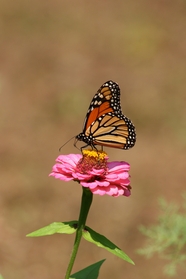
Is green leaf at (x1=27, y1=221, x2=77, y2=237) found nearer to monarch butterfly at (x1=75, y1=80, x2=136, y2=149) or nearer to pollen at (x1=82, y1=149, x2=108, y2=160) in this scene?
pollen at (x1=82, y1=149, x2=108, y2=160)

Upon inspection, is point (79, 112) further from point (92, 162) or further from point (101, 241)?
point (101, 241)

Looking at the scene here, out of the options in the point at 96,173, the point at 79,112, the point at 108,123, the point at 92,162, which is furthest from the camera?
the point at 79,112

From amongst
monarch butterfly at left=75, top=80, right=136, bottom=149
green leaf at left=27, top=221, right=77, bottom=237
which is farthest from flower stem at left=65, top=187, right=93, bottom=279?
monarch butterfly at left=75, top=80, right=136, bottom=149

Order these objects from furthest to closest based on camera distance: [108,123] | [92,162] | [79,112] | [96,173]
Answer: [79,112] < [108,123] < [92,162] < [96,173]

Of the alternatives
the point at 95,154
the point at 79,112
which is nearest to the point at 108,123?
the point at 95,154

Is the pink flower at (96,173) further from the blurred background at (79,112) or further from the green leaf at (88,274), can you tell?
the blurred background at (79,112)

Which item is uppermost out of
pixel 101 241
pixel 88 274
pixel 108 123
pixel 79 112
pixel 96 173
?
pixel 79 112

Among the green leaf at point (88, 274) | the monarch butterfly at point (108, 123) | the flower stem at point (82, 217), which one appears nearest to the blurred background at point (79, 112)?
the monarch butterfly at point (108, 123)

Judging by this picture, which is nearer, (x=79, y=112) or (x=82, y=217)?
(x=82, y=217)
